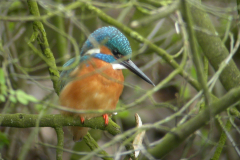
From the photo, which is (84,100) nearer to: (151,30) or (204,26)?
(204,26)

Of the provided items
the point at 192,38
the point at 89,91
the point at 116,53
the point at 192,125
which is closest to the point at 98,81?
the point at 89,91

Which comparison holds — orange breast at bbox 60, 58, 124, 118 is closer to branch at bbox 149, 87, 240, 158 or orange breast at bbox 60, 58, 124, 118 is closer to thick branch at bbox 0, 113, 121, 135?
thick branch at bbox 0, 113, 121, 135

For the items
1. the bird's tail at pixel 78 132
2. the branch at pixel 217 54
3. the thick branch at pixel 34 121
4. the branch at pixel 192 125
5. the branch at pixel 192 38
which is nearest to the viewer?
the branch at pixel 192 38

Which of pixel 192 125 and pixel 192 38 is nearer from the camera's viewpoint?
pixel 192 38

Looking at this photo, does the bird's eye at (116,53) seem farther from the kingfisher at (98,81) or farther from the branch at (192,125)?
the branch at (192,125)

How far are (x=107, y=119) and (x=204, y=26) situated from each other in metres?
1.08

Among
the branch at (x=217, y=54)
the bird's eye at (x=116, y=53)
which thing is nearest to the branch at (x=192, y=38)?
the branch at (x=217, y=54)

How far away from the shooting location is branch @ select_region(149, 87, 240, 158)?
1.51m

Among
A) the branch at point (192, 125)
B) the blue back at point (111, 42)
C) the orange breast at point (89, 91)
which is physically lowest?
the orange breast at point (89, 91)

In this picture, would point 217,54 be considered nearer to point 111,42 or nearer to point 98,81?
point 111,42

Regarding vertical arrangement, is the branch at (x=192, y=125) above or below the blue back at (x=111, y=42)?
below

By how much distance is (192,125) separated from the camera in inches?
60.0

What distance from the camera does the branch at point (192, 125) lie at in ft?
4.94

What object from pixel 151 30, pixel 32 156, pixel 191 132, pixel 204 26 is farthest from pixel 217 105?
pixel 32 156
